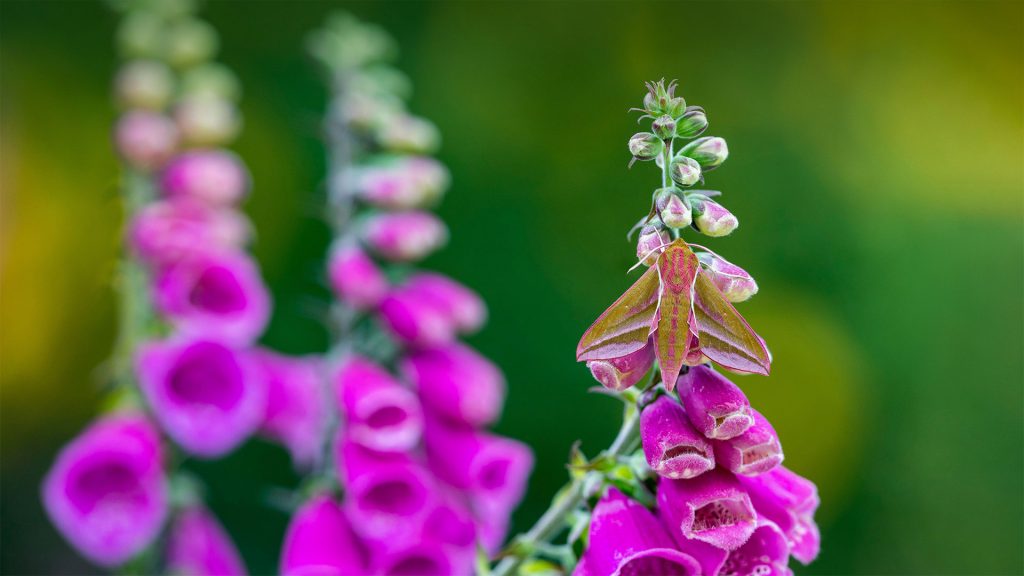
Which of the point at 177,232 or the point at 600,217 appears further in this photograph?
the point at 600,217

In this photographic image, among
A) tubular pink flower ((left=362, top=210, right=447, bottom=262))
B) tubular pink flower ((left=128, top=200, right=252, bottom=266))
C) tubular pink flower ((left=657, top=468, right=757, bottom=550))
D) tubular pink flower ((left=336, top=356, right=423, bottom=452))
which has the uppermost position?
tubular pink flower ((left=362, top=210, right=447, bottom=262))

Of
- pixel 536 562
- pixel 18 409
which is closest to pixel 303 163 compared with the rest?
pixel 18 409

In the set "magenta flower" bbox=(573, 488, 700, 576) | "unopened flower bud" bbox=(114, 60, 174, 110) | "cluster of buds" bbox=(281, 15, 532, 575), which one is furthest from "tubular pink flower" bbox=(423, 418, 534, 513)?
"unopened flower bud" bbox=(114, 60, 174, 110)

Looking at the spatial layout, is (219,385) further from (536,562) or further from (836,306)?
(836,306)

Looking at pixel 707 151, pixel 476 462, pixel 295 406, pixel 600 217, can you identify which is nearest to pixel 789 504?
pixel 707 151

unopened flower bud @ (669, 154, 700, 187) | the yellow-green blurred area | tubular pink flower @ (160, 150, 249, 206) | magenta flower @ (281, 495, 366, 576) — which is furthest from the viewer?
the yellow-green blurred area

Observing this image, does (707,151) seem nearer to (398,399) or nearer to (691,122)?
(691,122)

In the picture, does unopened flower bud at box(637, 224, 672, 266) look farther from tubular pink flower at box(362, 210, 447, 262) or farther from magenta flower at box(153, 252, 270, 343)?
magenta flower at box(153, 252, 270, 343)
